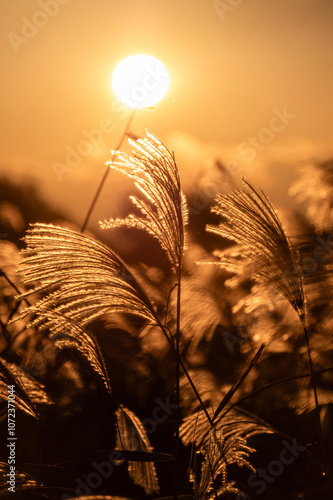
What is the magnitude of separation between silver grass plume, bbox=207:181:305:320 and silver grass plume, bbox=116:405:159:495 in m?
0.56

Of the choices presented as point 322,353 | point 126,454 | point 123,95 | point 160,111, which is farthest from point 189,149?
point 126,454

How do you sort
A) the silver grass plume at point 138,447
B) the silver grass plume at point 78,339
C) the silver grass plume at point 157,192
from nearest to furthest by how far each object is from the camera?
the silver grass plume at point 157,192 < the silver grass plume at point 78,339 < the silver grass plume at point 138,447

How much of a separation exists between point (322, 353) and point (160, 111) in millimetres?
1044

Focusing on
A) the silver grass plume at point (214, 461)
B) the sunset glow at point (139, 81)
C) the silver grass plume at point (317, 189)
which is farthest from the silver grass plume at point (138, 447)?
the sunset glow at point (139, 81)

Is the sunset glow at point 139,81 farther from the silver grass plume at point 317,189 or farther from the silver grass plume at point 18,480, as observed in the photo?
the silver grass plume at point 18,480

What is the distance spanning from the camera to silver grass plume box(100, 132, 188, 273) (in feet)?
3.67

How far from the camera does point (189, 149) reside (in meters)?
1.77

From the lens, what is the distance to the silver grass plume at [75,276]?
3.70 feet

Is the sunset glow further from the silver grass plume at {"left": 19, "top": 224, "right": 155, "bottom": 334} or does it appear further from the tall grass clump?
the silver grass plume at {"left": 19, "top": 224, "right": 155, "bottom": 334}

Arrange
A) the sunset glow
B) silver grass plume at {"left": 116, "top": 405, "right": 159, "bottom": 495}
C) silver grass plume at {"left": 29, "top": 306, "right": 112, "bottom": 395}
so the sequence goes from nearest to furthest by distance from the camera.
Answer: silver grass plume at {"left": 29, "top": 306, "right": 112, "bottom": 395} → silver grass plume at {"left": 116, "top": 405, "right": 159, "bottom": 495} → the sunset glow

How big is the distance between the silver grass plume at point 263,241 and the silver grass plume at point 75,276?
27 cm

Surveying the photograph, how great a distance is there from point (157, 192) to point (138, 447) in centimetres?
73

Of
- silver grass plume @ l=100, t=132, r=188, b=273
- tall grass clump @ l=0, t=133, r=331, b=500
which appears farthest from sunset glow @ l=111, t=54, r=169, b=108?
silver grass plume @ l=100, t=132, r=188, b=273

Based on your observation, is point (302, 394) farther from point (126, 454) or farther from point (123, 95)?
point (123, 95)
